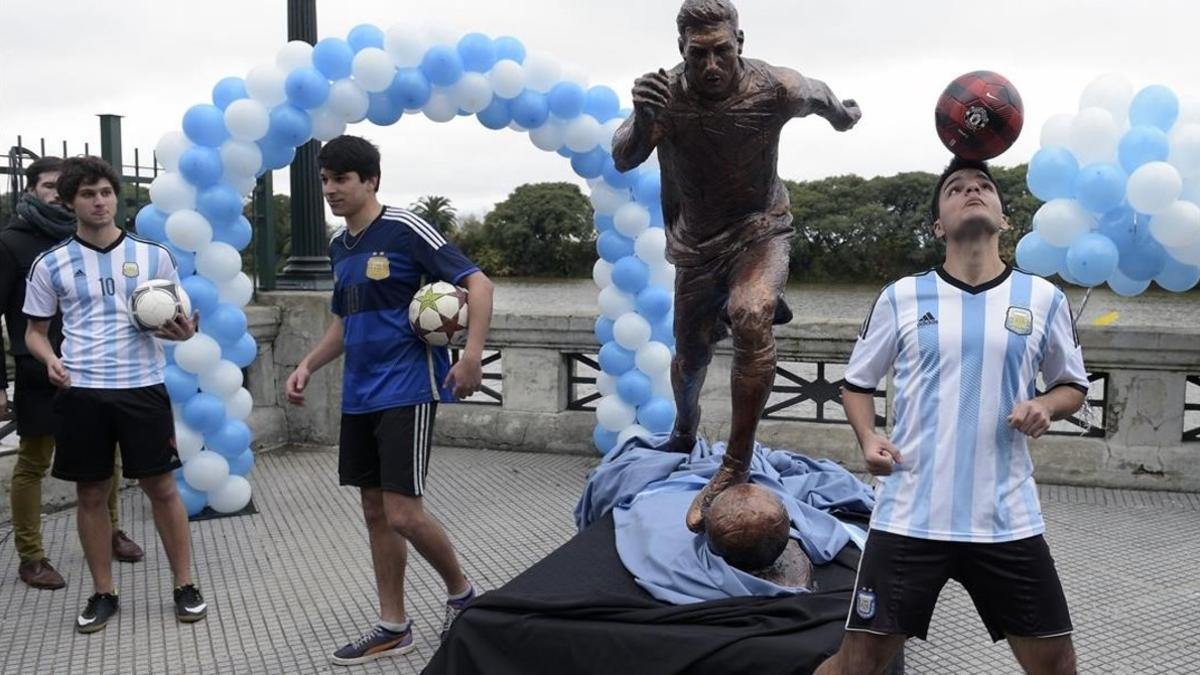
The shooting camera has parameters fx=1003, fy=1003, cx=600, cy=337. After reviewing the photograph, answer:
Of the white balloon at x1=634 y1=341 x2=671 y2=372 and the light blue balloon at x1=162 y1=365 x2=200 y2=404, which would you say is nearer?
the light blue balloon at x1=162 y1=365 x2=200 y2=404

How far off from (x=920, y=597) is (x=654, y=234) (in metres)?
4.38

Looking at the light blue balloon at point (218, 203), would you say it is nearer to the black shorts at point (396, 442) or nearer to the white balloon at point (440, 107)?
the white balloon at point (440, 107)

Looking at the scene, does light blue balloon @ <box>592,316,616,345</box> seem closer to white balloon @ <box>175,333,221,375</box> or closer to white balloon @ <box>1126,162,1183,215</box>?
white balloon @ <box>175,333,221,375</box>

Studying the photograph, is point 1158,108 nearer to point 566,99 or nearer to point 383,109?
point 566,99

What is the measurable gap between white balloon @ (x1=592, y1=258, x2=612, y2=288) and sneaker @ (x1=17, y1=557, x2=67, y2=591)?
12.1ft

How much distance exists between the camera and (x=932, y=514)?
2373 mm

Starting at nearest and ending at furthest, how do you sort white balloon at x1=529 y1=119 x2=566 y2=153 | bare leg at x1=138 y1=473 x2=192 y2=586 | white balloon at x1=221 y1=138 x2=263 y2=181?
bare leg at x1=138 y1=473 x2=192 y2=586, white balloon at x1=221 y1=138 x2=263 y2=181, white balloon at x1=529 y1=119 x2=566 y2=153

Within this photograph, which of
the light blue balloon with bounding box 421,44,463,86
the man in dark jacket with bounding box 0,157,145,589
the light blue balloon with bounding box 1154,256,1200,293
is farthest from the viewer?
the light blue balloon with bounding box 421,44,463,86

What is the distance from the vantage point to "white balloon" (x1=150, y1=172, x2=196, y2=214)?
560cm

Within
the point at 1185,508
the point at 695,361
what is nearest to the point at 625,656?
the point at 695,361

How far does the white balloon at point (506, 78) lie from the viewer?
6.16 meters

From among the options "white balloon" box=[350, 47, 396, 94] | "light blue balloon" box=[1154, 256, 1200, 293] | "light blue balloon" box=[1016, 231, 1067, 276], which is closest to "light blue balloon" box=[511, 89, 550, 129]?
"white balloon" box=[350, 47, 396, 94]

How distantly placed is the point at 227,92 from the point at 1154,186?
5.02 m

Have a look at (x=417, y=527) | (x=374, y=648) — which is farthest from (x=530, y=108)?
(x=374, y=648)
